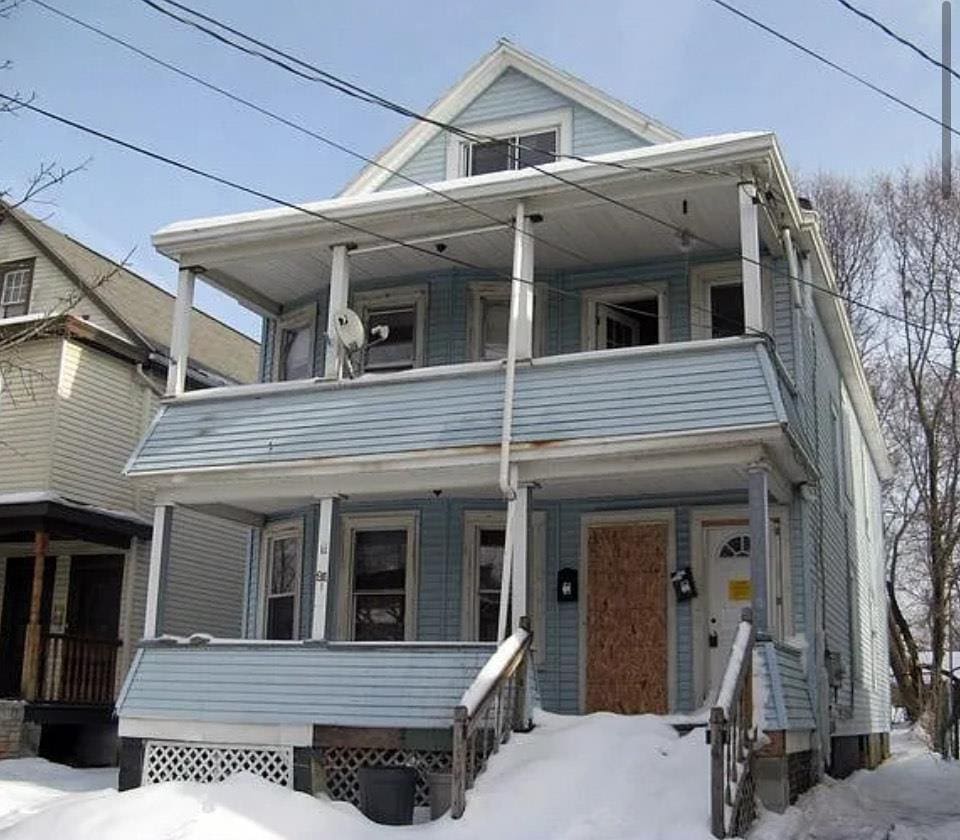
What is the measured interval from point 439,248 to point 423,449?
9.55 ft

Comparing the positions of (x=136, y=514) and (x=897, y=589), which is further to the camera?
(x=897, y=589)

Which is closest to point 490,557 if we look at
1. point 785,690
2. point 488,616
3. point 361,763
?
point 488,616

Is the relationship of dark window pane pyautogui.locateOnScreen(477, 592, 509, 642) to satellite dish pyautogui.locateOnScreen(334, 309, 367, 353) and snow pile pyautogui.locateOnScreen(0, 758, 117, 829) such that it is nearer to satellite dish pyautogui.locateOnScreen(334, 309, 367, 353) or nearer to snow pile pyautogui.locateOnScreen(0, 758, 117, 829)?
satellite dish pyautogui.locateOnScreen(334, 309, 367, 353)

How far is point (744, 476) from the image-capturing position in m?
11.8

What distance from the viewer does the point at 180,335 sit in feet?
46.1

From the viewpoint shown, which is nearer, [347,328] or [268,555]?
[347,328]

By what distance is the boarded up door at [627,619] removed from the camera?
42.3 ft

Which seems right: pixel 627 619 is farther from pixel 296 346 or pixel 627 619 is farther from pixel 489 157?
pixel 489 157

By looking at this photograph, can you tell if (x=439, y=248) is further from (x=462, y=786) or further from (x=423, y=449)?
(x=462, y=786)

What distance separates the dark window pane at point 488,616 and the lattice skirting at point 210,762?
2.71 m

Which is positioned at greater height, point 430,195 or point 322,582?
point 430,195

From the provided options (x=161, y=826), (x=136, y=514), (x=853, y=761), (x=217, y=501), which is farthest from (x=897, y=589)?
(x=161, y=826)

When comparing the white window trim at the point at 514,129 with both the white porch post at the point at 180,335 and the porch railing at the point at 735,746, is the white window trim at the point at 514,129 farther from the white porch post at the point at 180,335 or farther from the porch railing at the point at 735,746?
the porch railing at the point at 735,746

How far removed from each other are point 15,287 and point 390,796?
44.2 feet
